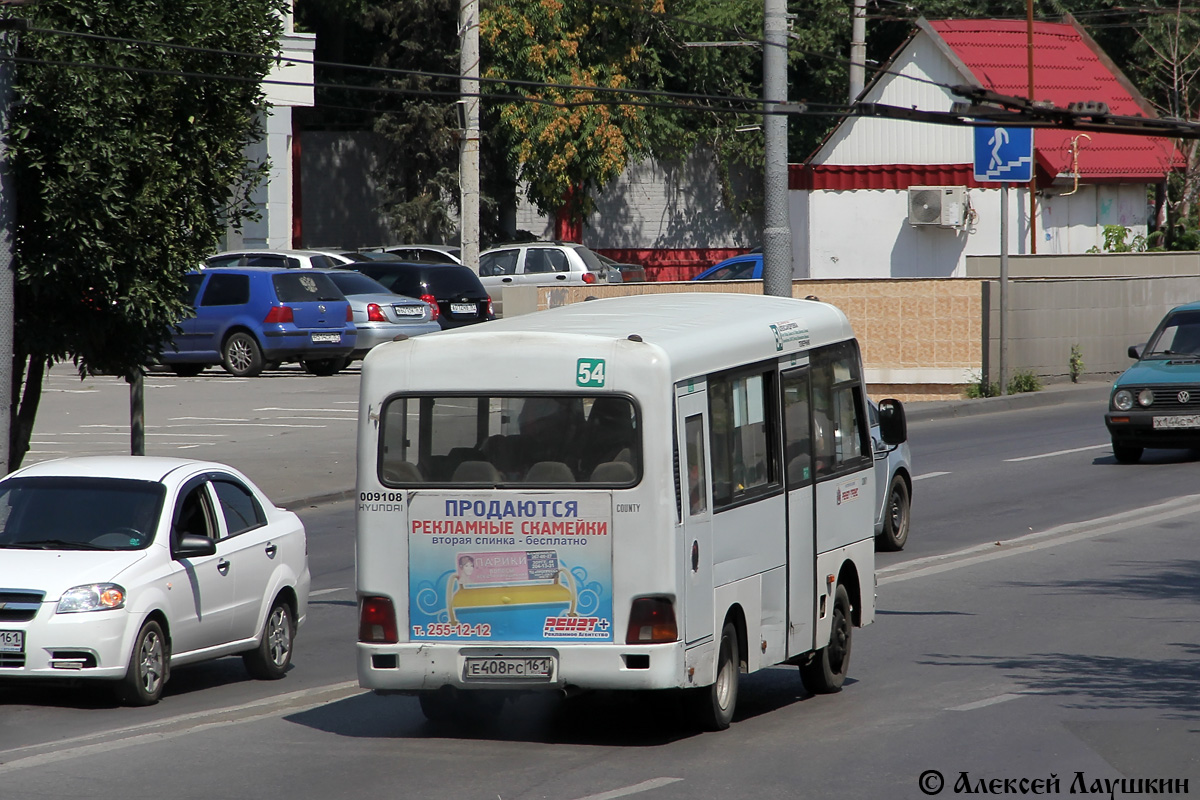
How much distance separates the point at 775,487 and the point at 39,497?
4.69 m

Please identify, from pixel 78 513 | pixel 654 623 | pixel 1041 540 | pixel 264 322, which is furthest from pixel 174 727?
pixel 264 322

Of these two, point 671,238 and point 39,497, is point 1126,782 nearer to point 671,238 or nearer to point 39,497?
point 39,497

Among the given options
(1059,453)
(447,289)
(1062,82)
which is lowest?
(1059,453)

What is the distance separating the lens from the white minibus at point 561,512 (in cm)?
883

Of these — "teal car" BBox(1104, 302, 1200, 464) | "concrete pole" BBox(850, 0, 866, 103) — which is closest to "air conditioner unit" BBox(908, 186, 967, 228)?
"concrete pole" BBox(850, 0, 866, 103)

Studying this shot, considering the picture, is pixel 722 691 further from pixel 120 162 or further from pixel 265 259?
pixel 265 259

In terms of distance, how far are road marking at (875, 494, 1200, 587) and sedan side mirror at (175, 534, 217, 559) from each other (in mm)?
6000

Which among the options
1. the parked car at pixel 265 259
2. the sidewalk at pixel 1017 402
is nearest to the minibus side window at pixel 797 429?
the sidewalk at pixel 1017 402

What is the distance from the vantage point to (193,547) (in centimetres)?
1076

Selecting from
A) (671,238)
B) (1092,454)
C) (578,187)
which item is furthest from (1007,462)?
(671,238)

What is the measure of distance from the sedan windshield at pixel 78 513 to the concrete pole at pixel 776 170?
855 cm

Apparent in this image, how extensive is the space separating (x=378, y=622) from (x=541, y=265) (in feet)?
107

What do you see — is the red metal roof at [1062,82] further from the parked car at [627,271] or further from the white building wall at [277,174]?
the white building wall at [277,174]

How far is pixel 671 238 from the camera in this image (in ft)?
190
